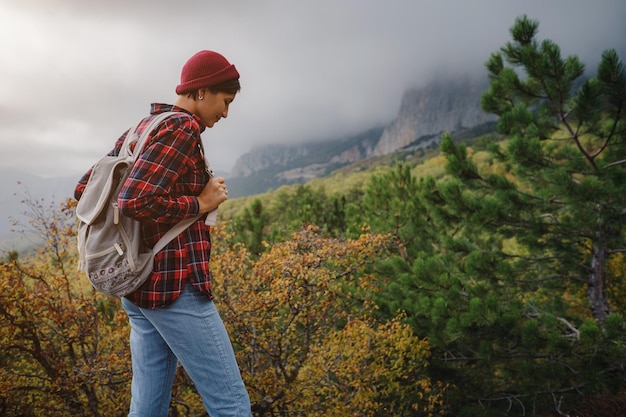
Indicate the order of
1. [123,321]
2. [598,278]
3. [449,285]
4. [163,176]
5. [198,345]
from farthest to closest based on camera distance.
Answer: [598,278] → [449,285] → [123,321] → [198,345] → [163,176]

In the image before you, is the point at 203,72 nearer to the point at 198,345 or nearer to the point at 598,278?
the point at 198,345

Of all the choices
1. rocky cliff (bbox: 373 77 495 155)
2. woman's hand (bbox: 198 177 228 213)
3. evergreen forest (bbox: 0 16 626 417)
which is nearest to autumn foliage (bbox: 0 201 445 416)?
evergreen forest (bbox: 0 16 626 417)

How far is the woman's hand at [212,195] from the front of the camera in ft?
4.59

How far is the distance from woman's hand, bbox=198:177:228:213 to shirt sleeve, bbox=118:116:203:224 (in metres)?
0.04

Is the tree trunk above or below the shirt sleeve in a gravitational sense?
below

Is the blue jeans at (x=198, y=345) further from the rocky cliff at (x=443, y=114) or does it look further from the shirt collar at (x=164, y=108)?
the rocky cliff at (x=443, y=114)

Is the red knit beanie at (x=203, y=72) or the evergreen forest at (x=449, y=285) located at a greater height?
the red knit beanie at (x=203, y=72)

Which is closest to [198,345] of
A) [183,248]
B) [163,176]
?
[183,248]

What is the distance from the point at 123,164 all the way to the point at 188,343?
0.68m

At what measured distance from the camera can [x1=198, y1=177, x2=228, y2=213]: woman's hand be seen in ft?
4.59

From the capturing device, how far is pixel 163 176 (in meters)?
1.26

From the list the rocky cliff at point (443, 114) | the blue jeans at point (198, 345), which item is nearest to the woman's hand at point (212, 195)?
the blue jeans at point (198, 345)

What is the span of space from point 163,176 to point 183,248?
0.28m

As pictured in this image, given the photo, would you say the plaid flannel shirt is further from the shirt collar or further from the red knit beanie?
the red knit beanie
